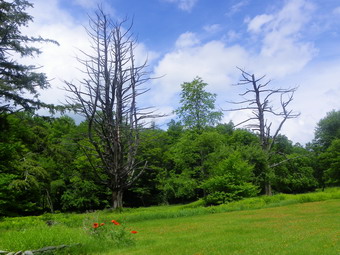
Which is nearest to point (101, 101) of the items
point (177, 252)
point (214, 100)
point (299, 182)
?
point (177, 252)

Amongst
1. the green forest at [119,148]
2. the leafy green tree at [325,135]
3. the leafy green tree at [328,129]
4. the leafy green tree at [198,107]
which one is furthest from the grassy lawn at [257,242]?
the leafy green tree at [328,129]

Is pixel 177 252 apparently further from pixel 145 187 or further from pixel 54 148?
pixel 145 187

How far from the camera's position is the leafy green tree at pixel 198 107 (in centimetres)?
3306

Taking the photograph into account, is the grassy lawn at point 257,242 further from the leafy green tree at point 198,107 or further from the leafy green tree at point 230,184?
the leafy green tree at point 198,107

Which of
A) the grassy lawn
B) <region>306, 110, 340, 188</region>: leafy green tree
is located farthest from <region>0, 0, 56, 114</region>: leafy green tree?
<region>306, 110, 340, 188</region>: leafy green tree

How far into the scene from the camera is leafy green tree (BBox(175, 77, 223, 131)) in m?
33.1

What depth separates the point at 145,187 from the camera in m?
44.1

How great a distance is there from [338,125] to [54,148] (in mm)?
44399

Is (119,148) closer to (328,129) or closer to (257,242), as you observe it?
(257,242)

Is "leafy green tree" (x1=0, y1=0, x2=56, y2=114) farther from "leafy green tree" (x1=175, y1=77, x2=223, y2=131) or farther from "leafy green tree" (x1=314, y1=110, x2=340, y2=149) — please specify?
"leafy green tree" (x1=314, y1=110, x2=340, y2=149)

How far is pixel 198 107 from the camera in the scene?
109ft

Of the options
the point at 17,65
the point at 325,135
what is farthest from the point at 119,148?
the point at 325,135

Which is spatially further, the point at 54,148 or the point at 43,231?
the point at 54,148

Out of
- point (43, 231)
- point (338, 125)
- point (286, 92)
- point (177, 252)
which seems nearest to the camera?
point (177, 252)
